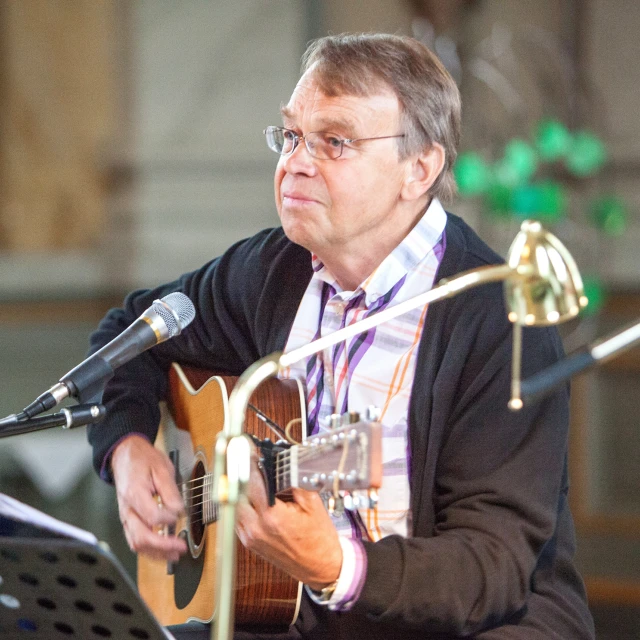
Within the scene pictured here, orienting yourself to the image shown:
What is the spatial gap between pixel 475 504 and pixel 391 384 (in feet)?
1.04

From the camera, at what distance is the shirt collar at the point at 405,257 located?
7.00ft

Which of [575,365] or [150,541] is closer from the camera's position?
[575,365]

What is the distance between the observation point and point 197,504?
2.22 m

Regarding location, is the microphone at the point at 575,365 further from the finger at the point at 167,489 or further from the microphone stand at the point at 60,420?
the finger at the point at 167,489

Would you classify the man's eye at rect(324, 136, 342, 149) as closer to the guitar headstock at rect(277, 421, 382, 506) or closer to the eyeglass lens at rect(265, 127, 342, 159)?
the eyeglass lens at rect(265, 127, 342, 159)

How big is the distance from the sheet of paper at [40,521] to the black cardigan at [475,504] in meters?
0.53

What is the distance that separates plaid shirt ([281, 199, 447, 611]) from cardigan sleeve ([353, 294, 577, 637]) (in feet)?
0.22

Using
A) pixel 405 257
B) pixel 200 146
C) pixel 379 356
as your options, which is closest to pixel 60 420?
pixel 379 356

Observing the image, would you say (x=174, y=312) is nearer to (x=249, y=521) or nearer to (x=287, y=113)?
(x=249, y=521)

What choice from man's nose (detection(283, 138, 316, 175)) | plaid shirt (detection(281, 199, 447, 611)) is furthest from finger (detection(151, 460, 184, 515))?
man's nose (detection(283, 138, 316, 175))

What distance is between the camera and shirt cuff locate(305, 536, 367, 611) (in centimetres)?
173

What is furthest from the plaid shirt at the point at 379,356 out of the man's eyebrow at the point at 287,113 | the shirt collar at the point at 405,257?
the man's eyebrow at the point at 287,113

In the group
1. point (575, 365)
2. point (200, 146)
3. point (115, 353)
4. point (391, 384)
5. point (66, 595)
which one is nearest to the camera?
point (575, 365)

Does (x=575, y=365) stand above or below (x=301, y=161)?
below
